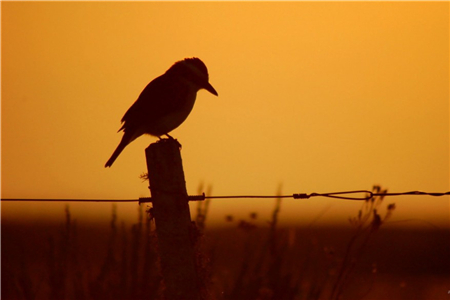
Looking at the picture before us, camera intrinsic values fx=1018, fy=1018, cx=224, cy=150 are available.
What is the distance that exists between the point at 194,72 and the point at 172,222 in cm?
416

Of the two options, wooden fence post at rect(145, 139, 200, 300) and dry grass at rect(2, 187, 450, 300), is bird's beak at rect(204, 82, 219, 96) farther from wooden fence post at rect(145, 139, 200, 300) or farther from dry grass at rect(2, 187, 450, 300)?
wooden fence post at rect(145, 139, 200, 300)

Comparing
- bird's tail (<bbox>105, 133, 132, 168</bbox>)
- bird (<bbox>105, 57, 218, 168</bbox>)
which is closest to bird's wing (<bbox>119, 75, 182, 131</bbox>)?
bird (<bbox>105, 57, 218, 168</bbox>)

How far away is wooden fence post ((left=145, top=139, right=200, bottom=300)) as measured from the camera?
6102 millimetres

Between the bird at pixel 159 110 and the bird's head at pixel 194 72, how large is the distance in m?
0.07

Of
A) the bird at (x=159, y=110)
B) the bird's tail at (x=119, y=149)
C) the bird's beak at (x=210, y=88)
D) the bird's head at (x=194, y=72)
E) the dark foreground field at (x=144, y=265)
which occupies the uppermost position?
the bird's head at (x=194, y=72)

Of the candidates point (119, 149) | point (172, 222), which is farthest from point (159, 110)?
point (172, 222)

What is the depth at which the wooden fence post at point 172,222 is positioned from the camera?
6102 millimetres

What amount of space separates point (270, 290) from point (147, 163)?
1.79m

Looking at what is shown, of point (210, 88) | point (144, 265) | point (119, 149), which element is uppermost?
point (210, 88)

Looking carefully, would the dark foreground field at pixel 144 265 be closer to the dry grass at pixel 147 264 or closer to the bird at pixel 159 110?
the dry grass at pixel 147 264

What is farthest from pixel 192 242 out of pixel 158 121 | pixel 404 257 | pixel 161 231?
pixel 404 257

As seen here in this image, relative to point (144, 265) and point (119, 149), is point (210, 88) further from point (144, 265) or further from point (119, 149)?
point (144, 265)

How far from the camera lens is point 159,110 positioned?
9562mm

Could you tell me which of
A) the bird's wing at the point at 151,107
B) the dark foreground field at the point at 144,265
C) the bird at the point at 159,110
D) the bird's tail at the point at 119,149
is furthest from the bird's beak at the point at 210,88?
the dark foreground field at the point at 144,265
